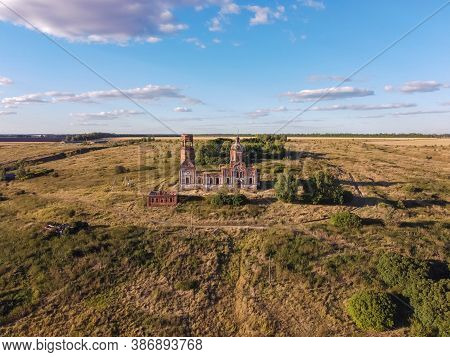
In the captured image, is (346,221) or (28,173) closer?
(346,221)

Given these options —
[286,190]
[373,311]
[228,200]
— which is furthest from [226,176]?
[373,311]

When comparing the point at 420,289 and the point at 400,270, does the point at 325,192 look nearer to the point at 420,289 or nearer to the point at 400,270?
the point at 400,270

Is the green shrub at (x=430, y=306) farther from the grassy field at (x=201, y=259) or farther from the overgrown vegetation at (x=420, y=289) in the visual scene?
the grassy field at (x=201, y=259)

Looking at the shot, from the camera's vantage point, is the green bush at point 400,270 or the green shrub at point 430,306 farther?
the green bush at point 400,270

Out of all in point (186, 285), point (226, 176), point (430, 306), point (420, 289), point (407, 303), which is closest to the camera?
point (430, 306)

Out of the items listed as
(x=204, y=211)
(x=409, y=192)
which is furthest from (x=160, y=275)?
(x=409, y=192)

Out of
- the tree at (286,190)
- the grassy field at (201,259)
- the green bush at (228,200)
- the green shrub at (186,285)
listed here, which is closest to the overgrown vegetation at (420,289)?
Answer: the grassy field at (201,259)

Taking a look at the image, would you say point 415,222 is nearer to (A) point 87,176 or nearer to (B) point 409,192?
(B) point 409,192
